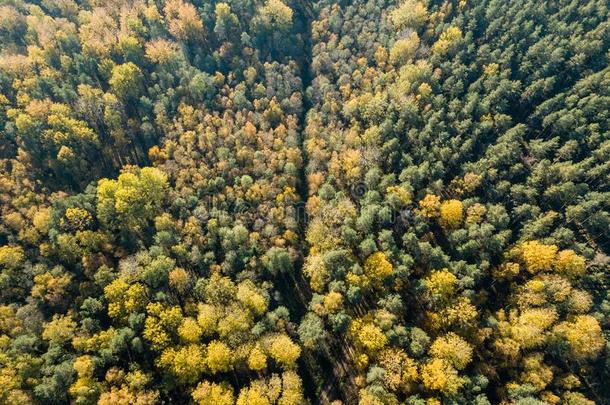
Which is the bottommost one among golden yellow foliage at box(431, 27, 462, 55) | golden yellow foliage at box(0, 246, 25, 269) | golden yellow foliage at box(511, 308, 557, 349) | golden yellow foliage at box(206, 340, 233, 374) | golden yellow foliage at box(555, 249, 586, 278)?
golden yellow foliage at box(511, 308, 557, 349)

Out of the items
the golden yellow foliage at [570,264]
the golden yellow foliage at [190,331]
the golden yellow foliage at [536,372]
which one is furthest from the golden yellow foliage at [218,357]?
the golden yellow foliage at [570,264]

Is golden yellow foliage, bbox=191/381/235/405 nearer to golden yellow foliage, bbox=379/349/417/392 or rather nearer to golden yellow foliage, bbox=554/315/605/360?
golden yellow foliage, bbox=379/349/417/392

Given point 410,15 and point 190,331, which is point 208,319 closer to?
point 190,331

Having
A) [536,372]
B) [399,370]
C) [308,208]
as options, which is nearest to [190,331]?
[308,208]

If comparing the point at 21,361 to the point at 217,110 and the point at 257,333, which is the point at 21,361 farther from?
the point at 217,110

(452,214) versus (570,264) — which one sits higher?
(452,214)

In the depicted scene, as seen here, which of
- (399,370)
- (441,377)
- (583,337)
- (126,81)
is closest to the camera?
(441,377)

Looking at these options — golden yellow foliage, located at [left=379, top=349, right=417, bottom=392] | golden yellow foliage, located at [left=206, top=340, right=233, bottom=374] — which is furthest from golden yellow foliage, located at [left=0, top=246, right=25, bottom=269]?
golden yellow foliage, located at [left=379, top=349, right=417, bottom=392]

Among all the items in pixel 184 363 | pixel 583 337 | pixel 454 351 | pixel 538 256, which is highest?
pixel 184 363

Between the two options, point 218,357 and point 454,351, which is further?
point 218,357
